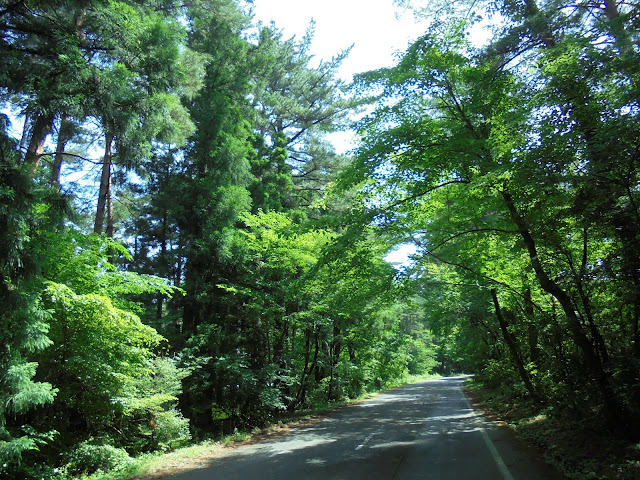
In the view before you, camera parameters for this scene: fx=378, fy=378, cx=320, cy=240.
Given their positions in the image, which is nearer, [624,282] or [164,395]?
[624,282]

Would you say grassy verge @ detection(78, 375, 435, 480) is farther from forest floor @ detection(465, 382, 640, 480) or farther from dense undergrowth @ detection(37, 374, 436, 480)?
forest floor @ detection(465, 382, 640, 480)

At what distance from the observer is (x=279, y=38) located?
2131 cm

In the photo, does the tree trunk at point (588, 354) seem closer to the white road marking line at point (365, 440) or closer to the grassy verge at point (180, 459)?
the white road marking line at point (365, 440)

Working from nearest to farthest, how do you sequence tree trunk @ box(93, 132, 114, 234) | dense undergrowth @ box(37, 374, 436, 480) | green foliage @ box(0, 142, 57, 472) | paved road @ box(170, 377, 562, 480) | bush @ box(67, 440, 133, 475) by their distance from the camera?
1. green foliage @ box(0, 142, 57, 472)
2. paved road @ box(170, 377, 562, 480)
3. dense undergrowth @ box(37, 374, 436, 480)
4. bush @ box(67, 440, 133, 475)
5. tree trunk @ box(93, 132, 114, 234)

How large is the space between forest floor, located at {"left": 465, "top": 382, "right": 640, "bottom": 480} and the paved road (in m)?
0.35

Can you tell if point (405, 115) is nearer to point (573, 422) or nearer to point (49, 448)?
point (573, 422)

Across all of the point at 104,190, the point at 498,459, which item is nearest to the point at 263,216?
the point at 104,190

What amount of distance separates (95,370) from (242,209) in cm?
864

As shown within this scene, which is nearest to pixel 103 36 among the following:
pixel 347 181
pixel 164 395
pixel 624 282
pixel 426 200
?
pixel 347 181

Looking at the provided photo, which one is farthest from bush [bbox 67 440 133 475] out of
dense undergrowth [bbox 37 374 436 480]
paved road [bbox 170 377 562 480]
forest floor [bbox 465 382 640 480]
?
forest floor [bbox 465 382 640 480]

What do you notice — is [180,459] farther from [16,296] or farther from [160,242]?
[160,242]

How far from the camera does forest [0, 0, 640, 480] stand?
582 centimetres

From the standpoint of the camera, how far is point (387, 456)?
7445 millimetres

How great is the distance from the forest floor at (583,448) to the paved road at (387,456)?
352 mm
